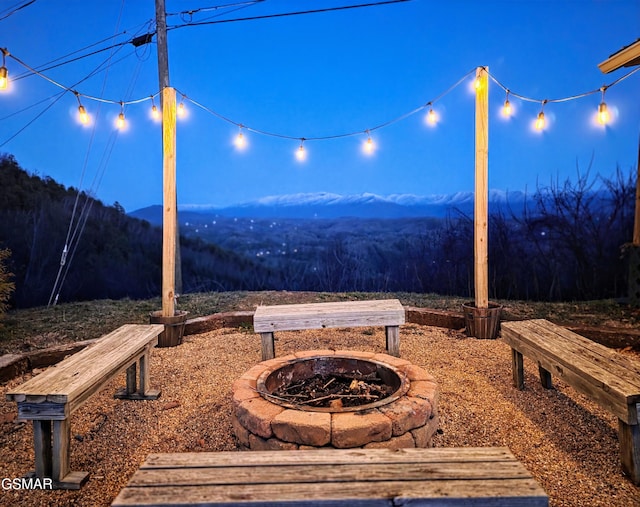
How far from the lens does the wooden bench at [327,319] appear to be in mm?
3807

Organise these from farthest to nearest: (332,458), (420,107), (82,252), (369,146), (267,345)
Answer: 1. (82,252)
2. (369,146)
3. (420,107)
4. (267,345)
5. (332,458)

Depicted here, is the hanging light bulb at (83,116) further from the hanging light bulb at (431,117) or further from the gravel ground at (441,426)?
the hanging light bulb at (431,117)

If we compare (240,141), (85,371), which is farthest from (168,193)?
(85,371)

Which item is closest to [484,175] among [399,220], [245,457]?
[245,457]

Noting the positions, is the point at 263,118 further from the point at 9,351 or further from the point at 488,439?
the point at 488,439

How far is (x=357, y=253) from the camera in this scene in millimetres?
10125

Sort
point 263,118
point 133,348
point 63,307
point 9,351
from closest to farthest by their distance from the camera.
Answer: point 133,348 → point 9,351 → point 63,307 → point 263,118

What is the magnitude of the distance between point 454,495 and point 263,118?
18480mm

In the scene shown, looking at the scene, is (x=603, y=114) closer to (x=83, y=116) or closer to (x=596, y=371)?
(x=596, y=371)

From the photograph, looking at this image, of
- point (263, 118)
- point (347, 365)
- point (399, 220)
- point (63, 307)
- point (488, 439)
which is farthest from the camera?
point (263, 118)

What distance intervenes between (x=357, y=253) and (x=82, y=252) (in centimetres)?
628

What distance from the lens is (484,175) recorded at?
4.69 m

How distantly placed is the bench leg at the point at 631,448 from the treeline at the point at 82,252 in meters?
7.25

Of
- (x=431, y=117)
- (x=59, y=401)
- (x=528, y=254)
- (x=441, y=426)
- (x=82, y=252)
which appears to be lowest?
(x=441, y=426)
